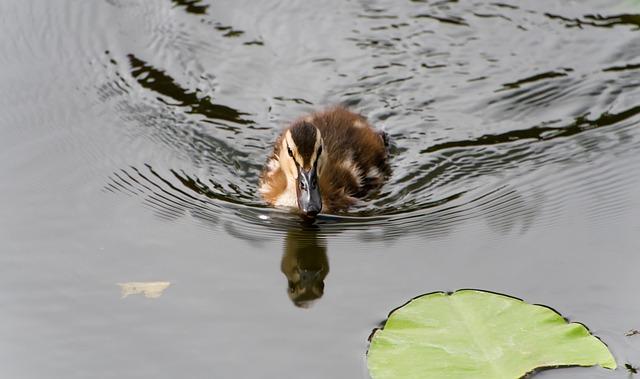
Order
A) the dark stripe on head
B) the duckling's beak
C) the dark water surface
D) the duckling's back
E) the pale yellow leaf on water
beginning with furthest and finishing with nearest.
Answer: the duckling's back, the dark stripe on head, the duckling's beak, the pale yellow leaf on water, the dark water surface

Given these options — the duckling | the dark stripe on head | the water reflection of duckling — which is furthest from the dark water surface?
the dark stripe on head

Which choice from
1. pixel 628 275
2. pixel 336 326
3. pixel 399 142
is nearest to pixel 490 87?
A: pixel 399 142

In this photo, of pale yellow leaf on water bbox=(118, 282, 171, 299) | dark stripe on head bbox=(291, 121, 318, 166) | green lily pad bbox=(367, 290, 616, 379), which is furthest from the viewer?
dark stripe on head bbox=(291, 121, 318, 166)

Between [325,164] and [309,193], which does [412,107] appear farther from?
[309,193]

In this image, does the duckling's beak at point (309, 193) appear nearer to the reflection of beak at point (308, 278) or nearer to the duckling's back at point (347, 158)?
the duckling's back at point (347, 158)

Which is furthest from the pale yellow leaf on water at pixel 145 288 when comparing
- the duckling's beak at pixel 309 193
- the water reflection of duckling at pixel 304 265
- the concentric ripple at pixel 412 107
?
the duckling's beak at pixel 309 193

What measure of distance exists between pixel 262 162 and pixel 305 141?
803 millimetres

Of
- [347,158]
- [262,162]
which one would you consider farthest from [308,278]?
[262,162]

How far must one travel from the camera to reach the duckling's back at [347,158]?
228 inches

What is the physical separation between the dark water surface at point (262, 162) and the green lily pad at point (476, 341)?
10cm

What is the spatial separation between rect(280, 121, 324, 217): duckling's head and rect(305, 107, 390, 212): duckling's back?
0.16m

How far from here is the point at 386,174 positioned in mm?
6184

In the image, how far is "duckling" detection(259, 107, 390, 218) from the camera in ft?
18.2

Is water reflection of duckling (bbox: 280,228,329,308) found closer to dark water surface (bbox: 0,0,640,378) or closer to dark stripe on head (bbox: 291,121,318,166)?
dark water surface (bbox: 0,0,640,378)
